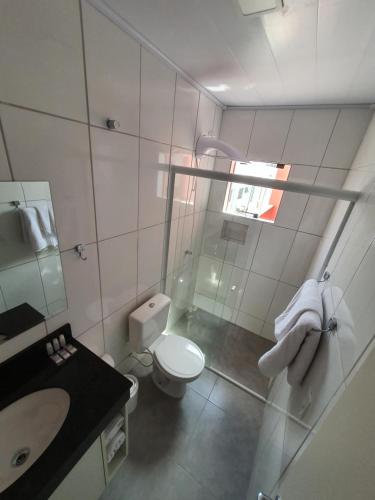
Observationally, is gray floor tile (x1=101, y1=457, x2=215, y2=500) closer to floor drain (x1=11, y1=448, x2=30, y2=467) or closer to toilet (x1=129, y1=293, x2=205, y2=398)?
toilet (x1=129, y1=293, x2=205, y2=398)

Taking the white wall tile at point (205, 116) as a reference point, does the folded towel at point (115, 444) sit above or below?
below

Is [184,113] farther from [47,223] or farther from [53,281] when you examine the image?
[53,281]

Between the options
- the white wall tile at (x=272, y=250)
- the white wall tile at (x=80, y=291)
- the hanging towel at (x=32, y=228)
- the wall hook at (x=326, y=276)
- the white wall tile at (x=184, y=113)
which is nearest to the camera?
the hanging towel at (x=32, y=228)

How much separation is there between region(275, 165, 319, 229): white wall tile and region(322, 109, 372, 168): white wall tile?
139mm

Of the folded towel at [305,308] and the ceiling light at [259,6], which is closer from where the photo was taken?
the ceiling light at [259,6]

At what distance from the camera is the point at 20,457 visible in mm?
738

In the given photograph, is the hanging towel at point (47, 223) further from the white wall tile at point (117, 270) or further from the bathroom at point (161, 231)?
the white wall tile at point (117, 270)

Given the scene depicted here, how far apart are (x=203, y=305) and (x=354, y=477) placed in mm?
2063

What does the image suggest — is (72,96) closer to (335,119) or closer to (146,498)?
(335,119)

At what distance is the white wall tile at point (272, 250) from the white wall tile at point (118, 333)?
Result: 4.35 feet

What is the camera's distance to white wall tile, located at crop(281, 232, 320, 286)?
1.82m

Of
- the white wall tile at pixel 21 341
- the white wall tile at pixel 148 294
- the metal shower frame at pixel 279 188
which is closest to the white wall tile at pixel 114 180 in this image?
the metal shower frame at pixel 279 188

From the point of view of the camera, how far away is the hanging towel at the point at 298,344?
2.78 feet

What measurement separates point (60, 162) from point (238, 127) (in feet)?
5.47
